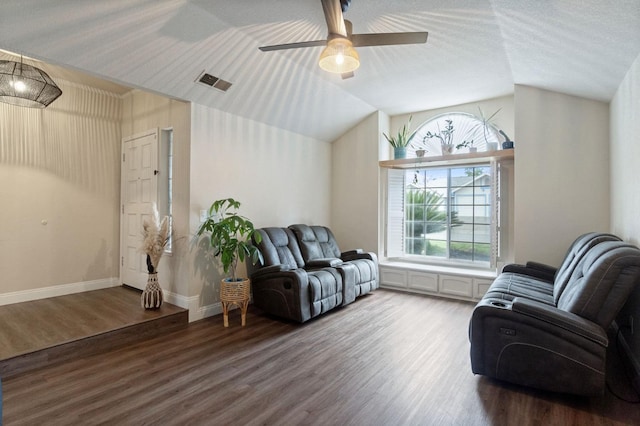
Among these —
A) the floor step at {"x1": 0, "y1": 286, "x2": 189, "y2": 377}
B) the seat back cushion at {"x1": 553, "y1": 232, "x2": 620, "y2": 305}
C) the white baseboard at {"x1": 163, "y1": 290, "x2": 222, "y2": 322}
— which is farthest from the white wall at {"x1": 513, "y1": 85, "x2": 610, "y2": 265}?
the floor step at {"x1": 0, "y1": 286, "x2": 189, "y2": 377}

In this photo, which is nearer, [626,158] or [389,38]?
[389,38]

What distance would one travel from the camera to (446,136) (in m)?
5.15

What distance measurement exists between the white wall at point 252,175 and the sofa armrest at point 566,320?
10.6 feet

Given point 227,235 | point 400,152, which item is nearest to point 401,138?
point 400,152

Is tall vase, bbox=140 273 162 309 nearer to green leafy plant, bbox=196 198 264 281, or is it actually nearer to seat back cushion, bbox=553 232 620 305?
green leafy plant, bbox=196 198 264 281

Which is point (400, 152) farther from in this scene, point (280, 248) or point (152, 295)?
point (152, 295)

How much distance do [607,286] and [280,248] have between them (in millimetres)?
3281

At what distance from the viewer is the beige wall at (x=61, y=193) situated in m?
3.92

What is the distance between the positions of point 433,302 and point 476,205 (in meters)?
1.69

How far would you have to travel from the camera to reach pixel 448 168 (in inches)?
206

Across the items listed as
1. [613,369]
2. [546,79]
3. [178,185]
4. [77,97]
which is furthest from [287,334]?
[77,97]

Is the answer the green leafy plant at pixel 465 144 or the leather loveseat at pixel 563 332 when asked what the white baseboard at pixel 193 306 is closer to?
the leather loveseat at pixel 563 332

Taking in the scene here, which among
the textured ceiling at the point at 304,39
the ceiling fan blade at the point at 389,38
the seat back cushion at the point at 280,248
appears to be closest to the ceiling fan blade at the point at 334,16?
the ceiling fan blade at the point at 389,38

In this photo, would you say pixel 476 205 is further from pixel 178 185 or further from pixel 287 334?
pixel 178 185
